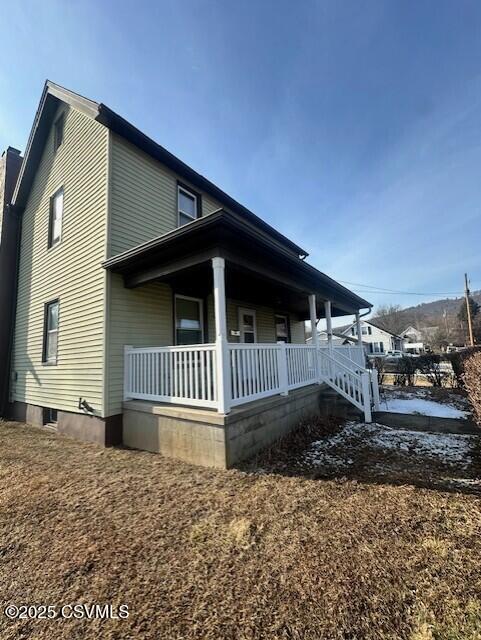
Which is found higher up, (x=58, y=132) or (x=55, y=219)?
(x=58, y=132)

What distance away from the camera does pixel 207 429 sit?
452 centimetres

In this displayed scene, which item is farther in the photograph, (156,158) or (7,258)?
(7,258)

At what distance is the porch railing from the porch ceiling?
1.49 meters

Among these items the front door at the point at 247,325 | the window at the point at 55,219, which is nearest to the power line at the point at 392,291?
the front door at the point at 247,325

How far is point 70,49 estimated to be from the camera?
729 centimetres

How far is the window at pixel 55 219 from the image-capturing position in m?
8.26

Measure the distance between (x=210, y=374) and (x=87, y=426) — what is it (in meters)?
3.32

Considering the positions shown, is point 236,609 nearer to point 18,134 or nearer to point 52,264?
point 52,264


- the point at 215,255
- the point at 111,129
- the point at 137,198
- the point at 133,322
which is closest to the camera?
the point at 215,255

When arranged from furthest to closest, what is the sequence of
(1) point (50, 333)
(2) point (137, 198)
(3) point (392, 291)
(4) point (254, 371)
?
(3) point (392, 291), (1) point (50, 333), (2) point (137, 198), (4) point (254, 371)

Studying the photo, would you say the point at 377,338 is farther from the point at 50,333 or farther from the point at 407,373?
the point at 50,333

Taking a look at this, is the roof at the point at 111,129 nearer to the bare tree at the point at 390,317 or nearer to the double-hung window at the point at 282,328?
the double-hung window at the point at 282,328

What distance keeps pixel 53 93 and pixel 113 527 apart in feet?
36.2

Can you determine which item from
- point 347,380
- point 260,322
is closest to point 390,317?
point 260,322
